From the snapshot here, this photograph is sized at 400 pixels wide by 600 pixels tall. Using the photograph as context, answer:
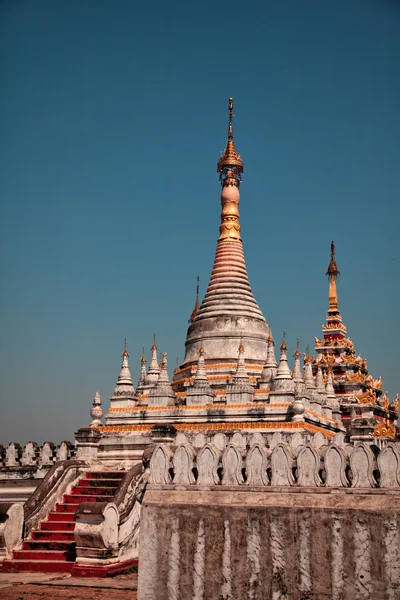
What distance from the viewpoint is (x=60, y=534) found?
73.6 feet

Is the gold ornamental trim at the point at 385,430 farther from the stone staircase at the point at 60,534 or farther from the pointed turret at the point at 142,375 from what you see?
the stone staircase at the point at 60,534

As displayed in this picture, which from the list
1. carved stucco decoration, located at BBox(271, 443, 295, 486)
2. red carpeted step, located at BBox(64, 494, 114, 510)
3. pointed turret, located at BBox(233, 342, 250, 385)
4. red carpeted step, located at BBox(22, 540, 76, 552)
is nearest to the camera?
carved stucco decoration, located at BBox(271, 443, 295, 486)

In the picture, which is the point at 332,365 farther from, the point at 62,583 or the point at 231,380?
the point at 62,583


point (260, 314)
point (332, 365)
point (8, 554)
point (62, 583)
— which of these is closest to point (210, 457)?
point (62, 583)

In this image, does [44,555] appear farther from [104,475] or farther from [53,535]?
[104,475]

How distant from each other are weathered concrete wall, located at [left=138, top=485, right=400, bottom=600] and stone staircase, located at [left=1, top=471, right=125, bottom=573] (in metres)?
7.40

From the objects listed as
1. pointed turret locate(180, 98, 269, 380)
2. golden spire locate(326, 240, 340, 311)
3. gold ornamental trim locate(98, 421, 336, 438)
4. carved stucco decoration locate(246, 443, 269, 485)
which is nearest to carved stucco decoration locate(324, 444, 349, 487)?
carved stucco decoration locate(246, 443, 269, 485)

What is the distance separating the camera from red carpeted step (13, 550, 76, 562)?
21.4m

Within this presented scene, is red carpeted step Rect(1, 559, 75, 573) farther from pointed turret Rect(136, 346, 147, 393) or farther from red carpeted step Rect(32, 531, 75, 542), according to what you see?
pointed turret Rect(136, 346, 147, 393)

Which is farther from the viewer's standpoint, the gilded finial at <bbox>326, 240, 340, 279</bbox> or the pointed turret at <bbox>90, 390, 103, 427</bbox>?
the gilded finial at <bbox>326, 240, 340, 279</bbox>

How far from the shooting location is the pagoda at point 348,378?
49.2 m

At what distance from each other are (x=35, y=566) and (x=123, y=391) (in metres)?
16.9

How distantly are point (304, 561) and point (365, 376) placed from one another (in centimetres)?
4193

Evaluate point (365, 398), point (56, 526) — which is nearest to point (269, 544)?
point (56, 526)
